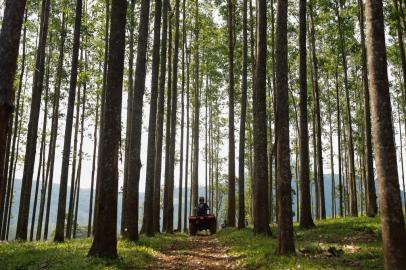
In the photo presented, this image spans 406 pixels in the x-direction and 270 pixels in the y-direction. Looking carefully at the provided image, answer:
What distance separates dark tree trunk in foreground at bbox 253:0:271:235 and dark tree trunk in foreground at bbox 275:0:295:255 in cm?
428

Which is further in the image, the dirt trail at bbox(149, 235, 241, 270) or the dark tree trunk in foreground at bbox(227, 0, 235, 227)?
the dark tree trunk in foreground at bbox(227, 0, 235, 227)

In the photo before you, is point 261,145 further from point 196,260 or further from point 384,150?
point 384,150

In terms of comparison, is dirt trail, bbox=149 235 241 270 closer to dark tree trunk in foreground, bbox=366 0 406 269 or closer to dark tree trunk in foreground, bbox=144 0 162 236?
dark tree trunk in foreground, bbox=144 0 162 236

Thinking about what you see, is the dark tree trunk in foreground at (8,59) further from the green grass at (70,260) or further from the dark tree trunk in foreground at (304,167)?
the dark tree trunk in foreground at (304,167)

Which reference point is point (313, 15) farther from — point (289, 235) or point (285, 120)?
point (289, 235)

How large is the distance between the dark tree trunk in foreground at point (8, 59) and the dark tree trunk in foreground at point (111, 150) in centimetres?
343

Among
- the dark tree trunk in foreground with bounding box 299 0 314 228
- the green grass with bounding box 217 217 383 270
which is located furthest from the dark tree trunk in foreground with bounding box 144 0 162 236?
the dark tree trunk in foreground with bounding box 299 0 314 228

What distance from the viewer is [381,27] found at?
6945 mm

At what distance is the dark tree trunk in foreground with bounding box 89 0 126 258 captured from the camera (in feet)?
33.1

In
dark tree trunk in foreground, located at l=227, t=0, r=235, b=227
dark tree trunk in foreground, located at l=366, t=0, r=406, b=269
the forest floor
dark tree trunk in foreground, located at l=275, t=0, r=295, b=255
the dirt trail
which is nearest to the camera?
dark tree trunk in foreground, located at l=366, t=0, r=406, b=269

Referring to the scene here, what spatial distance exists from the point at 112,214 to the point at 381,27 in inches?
309

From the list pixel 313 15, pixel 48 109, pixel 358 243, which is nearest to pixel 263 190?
pixel 358 243

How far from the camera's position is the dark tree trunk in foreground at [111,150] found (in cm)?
1010

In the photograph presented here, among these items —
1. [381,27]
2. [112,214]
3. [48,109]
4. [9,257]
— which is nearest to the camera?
[381,27]
